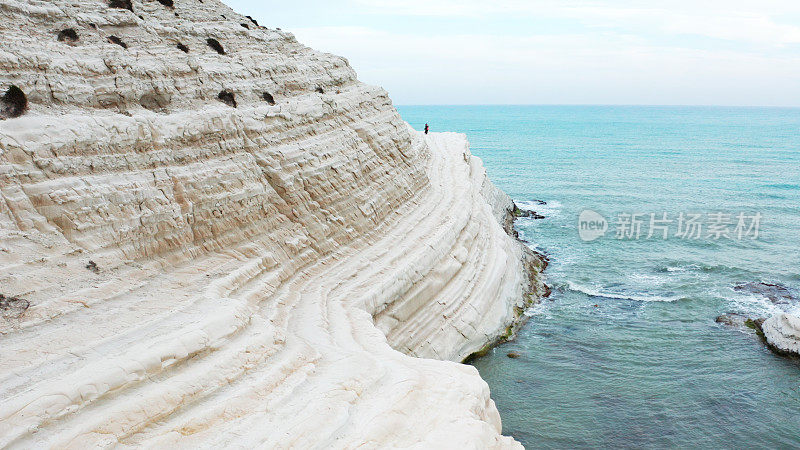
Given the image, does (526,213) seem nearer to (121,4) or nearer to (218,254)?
(121,4)

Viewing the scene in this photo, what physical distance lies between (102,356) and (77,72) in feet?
28.3

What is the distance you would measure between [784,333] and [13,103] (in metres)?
23.5

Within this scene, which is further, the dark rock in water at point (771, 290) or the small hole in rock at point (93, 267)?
the dark rock in water at point (771, 290)

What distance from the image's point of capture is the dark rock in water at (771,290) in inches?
980

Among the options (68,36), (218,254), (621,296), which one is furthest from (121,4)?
(621,296)

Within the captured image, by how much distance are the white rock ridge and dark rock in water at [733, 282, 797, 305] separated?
10.2 meters

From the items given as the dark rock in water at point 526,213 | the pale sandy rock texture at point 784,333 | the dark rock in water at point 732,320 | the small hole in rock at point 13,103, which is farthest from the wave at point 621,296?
the small hole in rock at point 13,103

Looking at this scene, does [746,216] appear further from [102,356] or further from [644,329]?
[102,356]

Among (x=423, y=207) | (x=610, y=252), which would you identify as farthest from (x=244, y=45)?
(x=610, y=252)

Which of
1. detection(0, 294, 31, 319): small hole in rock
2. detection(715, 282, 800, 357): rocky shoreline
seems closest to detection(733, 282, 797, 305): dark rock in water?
detection(715, 282, 800, 357): rocky shoreline

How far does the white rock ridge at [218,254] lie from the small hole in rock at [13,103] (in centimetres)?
29

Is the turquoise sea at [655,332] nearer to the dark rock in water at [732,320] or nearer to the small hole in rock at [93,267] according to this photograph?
the dark rock in water at [732,320]

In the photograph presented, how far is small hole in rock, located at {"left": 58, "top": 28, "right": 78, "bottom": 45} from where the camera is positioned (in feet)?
51.3

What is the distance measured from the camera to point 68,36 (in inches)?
623
